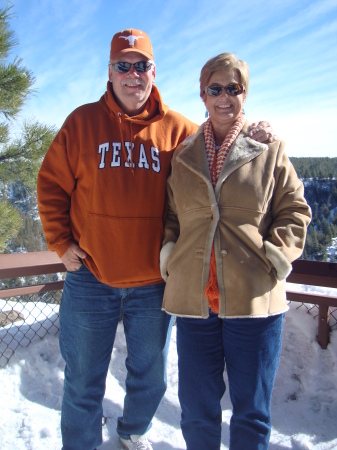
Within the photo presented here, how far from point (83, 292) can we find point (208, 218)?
727 millimetres

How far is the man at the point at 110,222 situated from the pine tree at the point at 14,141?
4.25m

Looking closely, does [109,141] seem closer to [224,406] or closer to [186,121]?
[186,121]

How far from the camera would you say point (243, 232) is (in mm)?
1492

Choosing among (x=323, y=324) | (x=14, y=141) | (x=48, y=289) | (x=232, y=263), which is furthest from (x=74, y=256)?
(x=14, y=141)

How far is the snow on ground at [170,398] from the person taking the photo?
213 centimetres

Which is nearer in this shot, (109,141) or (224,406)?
(109,141)

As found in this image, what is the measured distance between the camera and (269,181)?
4.91 ft

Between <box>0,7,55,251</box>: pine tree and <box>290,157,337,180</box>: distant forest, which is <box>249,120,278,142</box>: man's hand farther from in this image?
<box>290,157,337,180</box>: distant forest

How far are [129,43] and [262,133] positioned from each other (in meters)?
0.75

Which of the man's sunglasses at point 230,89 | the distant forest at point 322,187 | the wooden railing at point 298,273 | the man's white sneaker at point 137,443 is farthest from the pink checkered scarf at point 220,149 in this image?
the distant forest at point 322,187

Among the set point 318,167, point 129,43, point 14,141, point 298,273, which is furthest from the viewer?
point 318,167

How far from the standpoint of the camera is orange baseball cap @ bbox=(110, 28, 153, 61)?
1721 millimetres

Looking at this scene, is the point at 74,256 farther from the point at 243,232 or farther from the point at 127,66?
the point at 127,66

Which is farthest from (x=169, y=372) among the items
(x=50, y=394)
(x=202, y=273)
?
(x=202, y=273)
